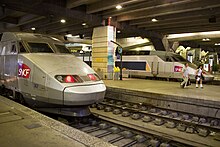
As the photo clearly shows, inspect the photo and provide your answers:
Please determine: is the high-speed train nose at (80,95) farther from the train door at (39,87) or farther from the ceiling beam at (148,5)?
the ceiling beam at (148,5)

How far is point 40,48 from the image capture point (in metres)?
6.18

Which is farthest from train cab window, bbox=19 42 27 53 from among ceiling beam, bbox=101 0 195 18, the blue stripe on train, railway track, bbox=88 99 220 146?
the blue stripe on train

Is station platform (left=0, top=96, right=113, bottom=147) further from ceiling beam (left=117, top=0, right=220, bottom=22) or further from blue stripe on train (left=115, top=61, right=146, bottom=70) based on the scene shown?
blue stripe on train (left=115, top=61, right=146, bottom=70)

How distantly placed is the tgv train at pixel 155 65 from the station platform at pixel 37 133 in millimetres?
11867

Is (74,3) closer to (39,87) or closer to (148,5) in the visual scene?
(148,5)

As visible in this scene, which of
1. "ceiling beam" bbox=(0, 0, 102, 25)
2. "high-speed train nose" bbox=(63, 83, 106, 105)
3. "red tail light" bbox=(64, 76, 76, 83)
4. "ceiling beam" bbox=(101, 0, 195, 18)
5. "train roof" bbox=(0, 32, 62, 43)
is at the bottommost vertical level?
"high-speed train nose" bbox=(63, 83, 106, 105)

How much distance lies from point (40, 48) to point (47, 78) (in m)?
1.65

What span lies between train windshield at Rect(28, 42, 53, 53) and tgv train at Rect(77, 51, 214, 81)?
33.6 feet

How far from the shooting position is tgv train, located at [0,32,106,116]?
4859mm

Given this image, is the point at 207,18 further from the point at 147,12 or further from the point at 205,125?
the point at 205,125

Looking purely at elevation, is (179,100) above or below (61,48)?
below

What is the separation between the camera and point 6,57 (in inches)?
257

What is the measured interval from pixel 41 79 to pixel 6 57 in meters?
2.29

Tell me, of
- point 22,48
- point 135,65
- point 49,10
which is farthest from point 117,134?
point 135,65
